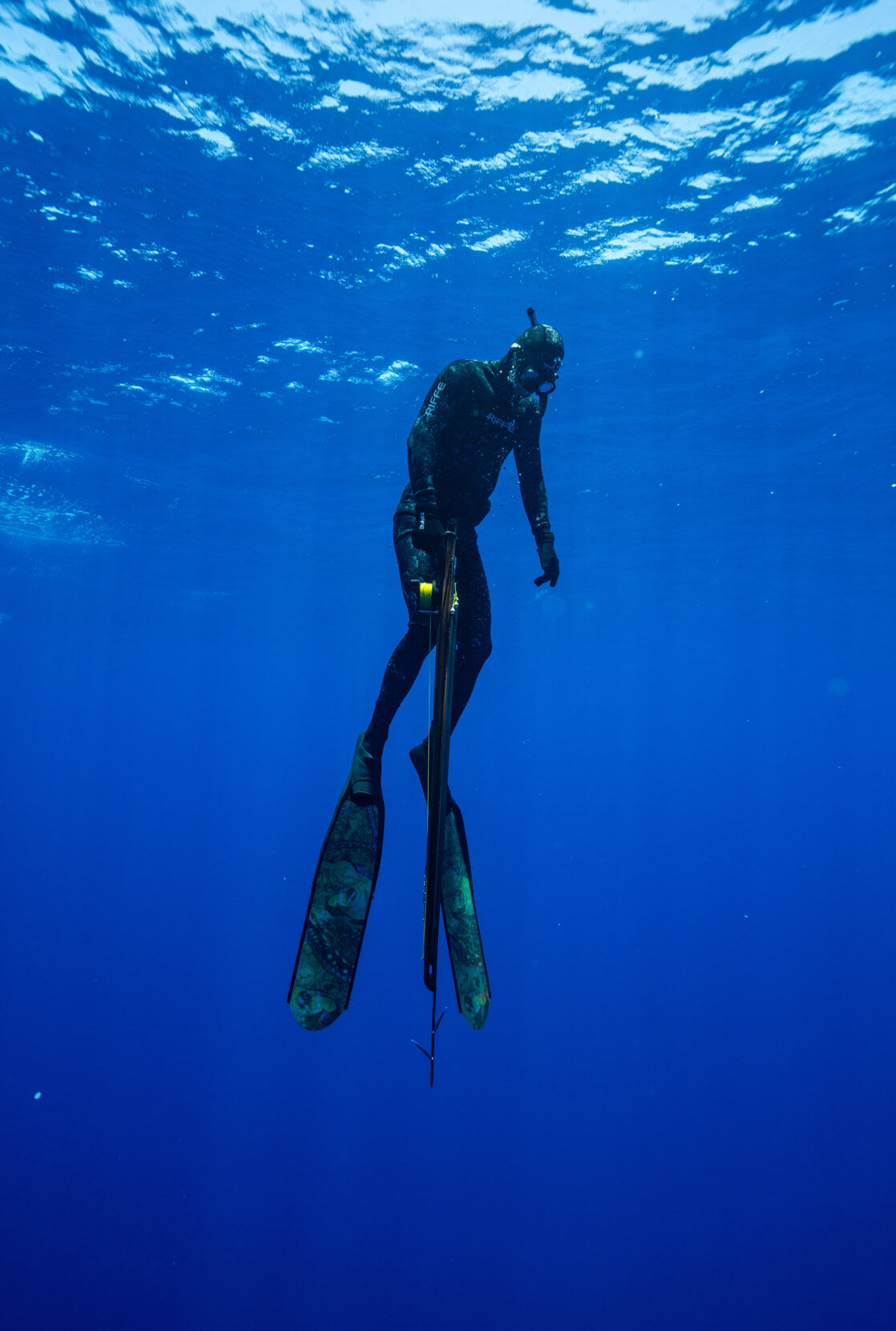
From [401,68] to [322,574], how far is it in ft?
Result: 83.6

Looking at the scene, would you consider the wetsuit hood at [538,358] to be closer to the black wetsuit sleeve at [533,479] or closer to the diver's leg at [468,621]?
the black wetsuit sleeve at [533,479]

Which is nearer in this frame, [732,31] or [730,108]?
[732,31]

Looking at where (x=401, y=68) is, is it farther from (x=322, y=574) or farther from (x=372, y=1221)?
(x=322, y=574)

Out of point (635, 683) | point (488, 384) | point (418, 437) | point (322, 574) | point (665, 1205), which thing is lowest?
point (665, 1205)

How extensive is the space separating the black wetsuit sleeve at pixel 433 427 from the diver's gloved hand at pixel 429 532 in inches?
3.8

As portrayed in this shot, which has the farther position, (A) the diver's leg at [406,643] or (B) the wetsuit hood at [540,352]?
(B) the wetsuit hood at [540,352]

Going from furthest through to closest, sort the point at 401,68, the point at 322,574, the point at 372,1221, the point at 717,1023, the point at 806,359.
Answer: the point at 322,574 → the point at 717,1023 → the point at 372,1221 → the point at 806,359 → the point at 401,68

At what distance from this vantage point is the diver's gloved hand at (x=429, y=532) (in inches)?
124

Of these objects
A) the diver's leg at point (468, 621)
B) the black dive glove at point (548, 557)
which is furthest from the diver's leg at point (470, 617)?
the black dive glove at point (548, 557)

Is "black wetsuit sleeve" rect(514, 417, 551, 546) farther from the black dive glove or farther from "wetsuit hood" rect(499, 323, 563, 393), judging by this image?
"wetsuit hood" rect(499, 323, 563, 393)

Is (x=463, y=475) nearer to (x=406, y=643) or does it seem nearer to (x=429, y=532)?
(x=429, y=532)

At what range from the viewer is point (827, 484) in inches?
778

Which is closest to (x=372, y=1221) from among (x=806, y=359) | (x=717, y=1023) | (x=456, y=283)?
(x=717, y=1023)

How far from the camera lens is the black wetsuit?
3.68 metres
